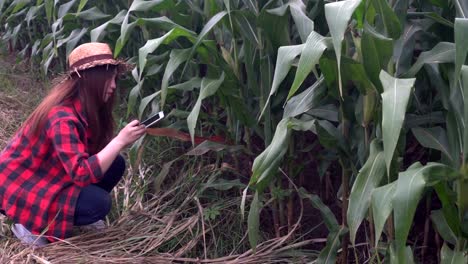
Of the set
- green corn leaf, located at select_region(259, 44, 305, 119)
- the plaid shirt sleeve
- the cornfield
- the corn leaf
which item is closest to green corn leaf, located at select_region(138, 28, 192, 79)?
the cornfield

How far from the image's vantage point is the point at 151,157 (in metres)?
3.35

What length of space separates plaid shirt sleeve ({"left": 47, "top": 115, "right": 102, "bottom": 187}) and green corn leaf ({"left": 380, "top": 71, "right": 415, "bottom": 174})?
4.07ft

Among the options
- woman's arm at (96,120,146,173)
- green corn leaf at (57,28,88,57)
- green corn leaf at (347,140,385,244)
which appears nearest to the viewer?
green corn leaf at (347,140,385,244)

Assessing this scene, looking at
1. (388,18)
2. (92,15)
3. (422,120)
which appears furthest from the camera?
(92,15)

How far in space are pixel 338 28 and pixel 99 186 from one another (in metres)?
1.59

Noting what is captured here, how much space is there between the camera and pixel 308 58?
1.78 m

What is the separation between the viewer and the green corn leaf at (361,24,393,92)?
5.97 ft

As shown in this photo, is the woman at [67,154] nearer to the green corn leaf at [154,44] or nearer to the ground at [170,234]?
the ground at [170,234]

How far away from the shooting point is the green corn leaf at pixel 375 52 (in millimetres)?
1819

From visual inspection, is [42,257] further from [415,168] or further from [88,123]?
[415,168]

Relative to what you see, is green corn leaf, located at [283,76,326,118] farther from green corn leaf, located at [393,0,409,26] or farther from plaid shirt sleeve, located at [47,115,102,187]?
plaid shirt sleeve, located at [47,115,102,187]

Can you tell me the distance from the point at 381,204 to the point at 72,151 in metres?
1.25

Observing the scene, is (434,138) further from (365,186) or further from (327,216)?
(327,216)

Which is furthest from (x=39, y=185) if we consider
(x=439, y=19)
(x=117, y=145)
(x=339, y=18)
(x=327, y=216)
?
(x=439, y=19)
